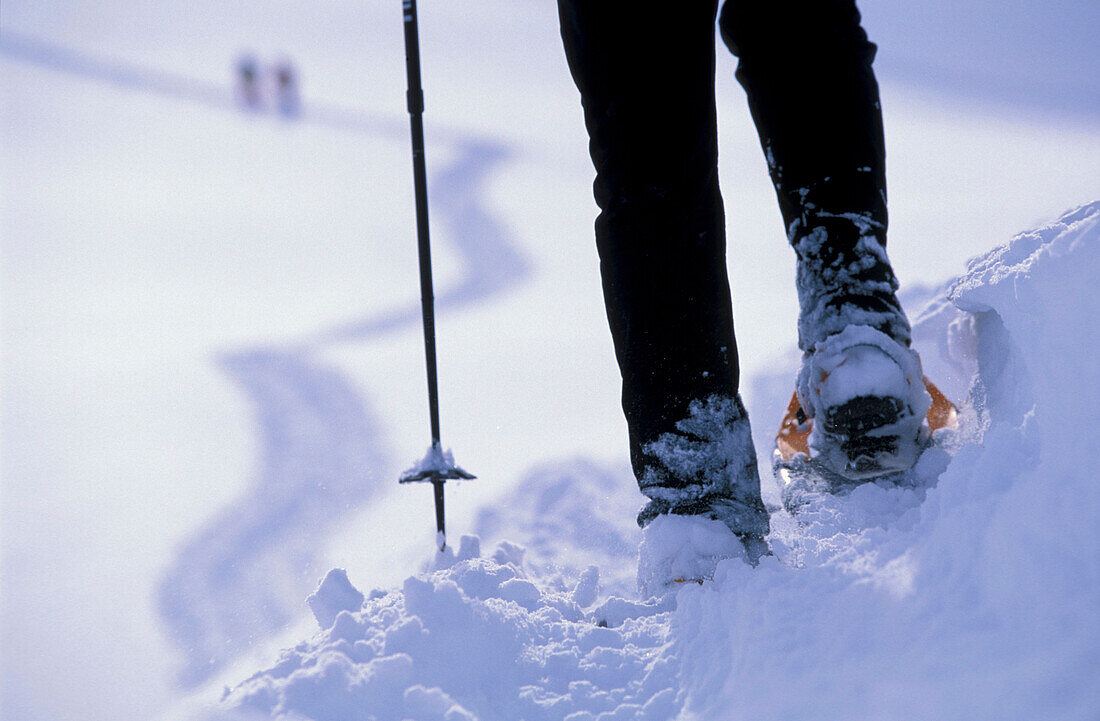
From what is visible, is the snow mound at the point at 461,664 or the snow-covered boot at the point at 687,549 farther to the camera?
the snow-covered boot at the point at 687,549

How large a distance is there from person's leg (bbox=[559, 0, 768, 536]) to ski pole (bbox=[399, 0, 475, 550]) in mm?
304

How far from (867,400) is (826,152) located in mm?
389

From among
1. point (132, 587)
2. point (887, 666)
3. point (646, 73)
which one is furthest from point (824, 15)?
point (132, 587)

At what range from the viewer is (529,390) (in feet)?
7.10

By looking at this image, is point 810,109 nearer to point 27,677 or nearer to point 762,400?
point 762,400

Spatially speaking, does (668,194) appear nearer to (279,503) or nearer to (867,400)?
(867,400)

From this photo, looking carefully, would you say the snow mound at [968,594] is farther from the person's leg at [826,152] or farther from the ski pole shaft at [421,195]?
the ski pole shaft at [421,195]

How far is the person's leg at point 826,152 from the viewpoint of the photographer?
1.11 metres

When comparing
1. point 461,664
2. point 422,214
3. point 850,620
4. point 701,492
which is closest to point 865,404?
point 701,492

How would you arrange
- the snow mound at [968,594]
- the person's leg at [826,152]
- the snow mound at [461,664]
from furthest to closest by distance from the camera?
the person's leg at [826,152] → the snow mound at [461,664] → the snow mound at [968,594]

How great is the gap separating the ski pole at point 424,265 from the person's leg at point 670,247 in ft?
1.00

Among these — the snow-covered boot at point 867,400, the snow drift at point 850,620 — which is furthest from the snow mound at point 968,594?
the snow-covered boot at point 867,400

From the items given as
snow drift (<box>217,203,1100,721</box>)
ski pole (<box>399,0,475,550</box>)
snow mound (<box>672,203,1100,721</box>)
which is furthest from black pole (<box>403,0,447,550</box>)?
snow mound (<box>672,203,1100,721</box>)

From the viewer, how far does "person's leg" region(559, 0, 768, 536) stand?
3.33 ft
